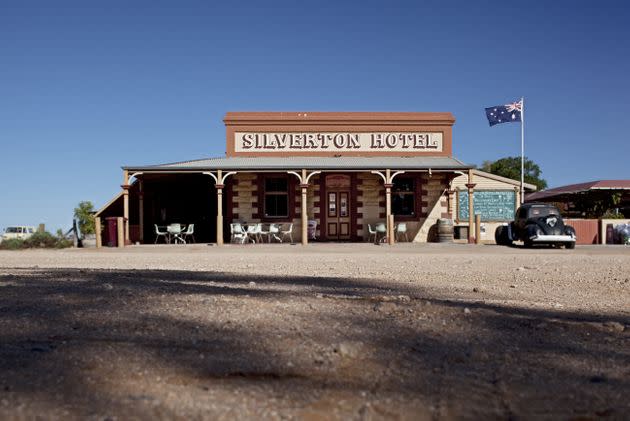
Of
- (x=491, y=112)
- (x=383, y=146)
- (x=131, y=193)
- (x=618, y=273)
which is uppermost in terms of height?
(x=491, y=112)

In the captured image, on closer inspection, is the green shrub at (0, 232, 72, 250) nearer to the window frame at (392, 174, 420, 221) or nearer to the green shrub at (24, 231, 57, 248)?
the green shrub at (24, 231, 57, 248)

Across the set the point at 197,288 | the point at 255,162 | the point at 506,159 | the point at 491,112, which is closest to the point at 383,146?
the point at 255,162

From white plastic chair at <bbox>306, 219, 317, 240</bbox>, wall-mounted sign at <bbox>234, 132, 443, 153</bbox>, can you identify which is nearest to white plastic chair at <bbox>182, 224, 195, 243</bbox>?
wall-mounted sign at <bbox>234, 132, 443, 153</bbox>

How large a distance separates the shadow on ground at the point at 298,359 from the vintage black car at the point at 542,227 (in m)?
14.3

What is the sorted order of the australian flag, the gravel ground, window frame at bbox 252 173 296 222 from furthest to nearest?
the australian flag < window frame at bbox 252 173 296 222 < the gravel ground

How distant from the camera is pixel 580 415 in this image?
287 centimetres

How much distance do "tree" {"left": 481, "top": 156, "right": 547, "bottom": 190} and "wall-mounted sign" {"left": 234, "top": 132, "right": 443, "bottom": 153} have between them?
31132 millimetres

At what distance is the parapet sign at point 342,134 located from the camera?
959 inches

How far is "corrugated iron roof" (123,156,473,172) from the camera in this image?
21094mm

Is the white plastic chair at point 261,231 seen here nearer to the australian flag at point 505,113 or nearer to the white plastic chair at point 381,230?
the white plastic chair at point 381,230

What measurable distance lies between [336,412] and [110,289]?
405cm

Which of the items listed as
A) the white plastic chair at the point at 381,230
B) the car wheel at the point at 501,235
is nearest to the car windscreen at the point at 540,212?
the car wheel at the point at 501,235

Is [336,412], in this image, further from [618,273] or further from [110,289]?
[618,273]

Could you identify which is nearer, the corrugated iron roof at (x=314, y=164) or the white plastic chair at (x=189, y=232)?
the corrugated iron roof at (x=314, y=164)
